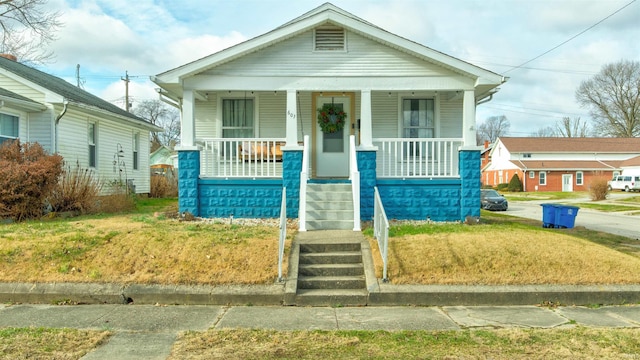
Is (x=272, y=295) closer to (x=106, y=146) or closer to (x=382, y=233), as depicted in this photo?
(x=382, y=233)

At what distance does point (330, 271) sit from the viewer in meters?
7.64

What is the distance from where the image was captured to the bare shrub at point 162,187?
71.4 ft

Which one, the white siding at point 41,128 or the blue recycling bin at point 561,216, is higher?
the white siding at point 41,128

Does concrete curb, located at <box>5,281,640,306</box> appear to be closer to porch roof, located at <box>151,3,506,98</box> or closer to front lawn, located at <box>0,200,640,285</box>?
front lawn, located at <box>0,200,640,285</box>

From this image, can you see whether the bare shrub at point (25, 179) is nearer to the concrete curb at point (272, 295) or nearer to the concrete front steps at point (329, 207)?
the concrete curb at point (272, 295)

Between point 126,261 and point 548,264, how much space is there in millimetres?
6792


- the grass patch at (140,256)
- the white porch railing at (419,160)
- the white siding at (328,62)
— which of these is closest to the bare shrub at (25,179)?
the grass patch at (140,256)

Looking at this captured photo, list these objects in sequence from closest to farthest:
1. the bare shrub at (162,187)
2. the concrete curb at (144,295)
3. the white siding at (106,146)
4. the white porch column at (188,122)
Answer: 1. the concrete curb at (144,295)
2. the white porch column at (188,122)
3. the white siding at (106,146)
4. the bare shrub at (162,187)

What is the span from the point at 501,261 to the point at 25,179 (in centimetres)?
1012

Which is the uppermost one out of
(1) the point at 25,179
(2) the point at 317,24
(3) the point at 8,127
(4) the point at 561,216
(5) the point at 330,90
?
(2) the point at 317,24

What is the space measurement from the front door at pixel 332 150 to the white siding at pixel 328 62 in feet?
6.08

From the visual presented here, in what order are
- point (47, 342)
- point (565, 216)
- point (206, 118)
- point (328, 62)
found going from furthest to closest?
point (206, 118) < point (565, 216) < point (328, 62) < point (47, 342)

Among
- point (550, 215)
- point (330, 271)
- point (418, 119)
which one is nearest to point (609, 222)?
point (550, 215)

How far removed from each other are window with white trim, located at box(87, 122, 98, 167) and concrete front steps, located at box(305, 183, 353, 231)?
9.82 m
